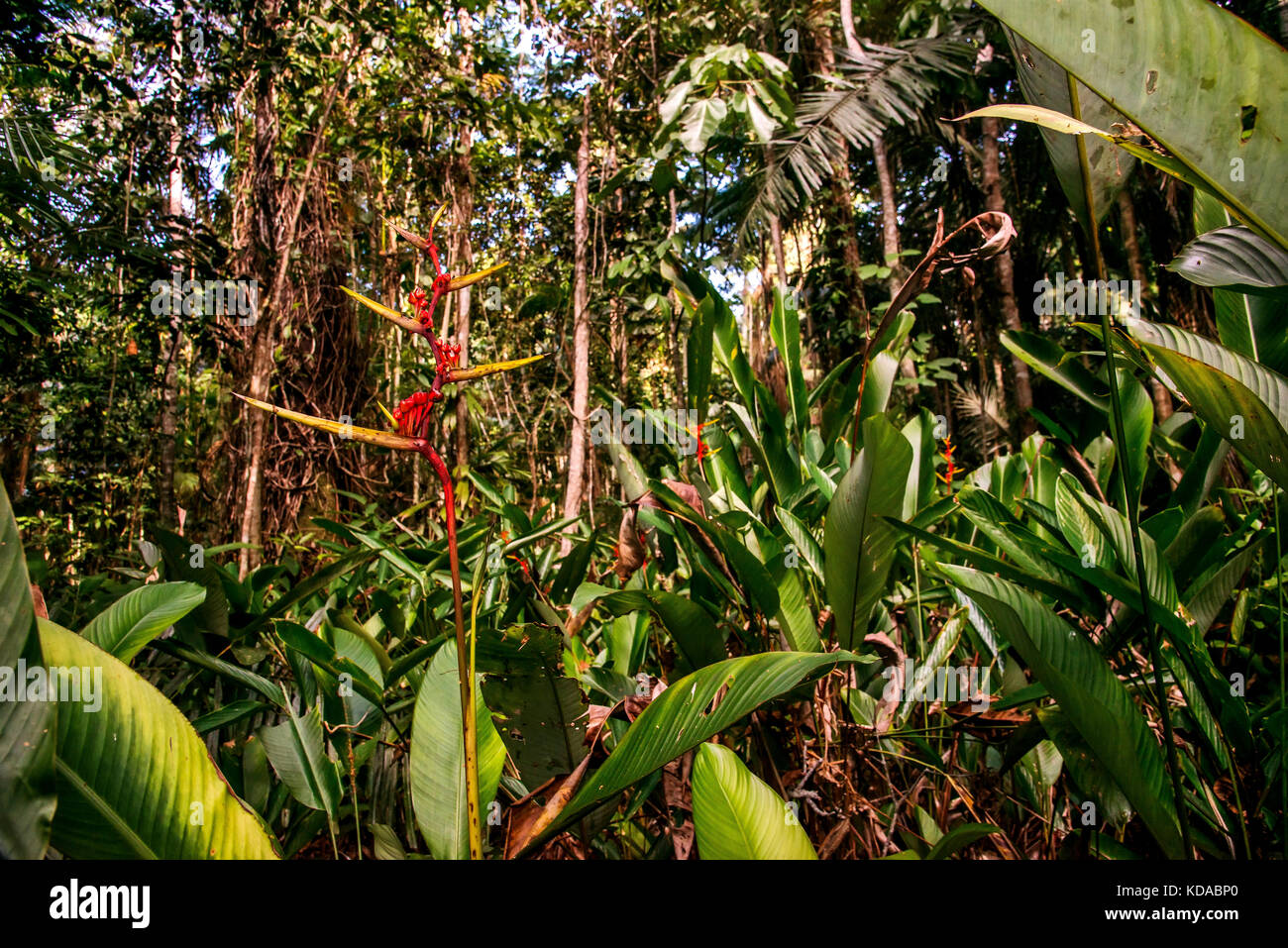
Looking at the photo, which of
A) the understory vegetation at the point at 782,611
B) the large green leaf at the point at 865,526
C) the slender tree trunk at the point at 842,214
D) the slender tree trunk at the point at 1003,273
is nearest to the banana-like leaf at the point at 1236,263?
the understory vegetation at the point at 782,611

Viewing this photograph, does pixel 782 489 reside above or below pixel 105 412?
below

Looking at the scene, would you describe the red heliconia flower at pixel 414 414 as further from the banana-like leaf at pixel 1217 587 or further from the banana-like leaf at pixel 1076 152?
the banana-like leaf at pixel 1217 587

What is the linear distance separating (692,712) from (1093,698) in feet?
1.25

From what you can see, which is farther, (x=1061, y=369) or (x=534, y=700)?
(x=1061, y=369)

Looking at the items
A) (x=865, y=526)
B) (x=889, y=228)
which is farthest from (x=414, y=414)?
(x=889, y=228)

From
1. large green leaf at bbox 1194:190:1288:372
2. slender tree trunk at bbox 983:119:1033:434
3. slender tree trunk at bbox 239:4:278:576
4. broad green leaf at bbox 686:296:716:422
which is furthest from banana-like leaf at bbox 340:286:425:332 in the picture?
slender tree trunk at bbox 983:119:1033:434

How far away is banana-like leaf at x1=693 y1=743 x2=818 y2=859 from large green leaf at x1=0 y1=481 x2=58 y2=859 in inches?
17.2

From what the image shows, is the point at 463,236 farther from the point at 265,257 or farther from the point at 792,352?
the point at 792,352

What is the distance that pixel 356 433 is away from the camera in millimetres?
423

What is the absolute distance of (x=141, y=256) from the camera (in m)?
2.51

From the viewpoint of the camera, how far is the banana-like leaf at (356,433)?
41cm
